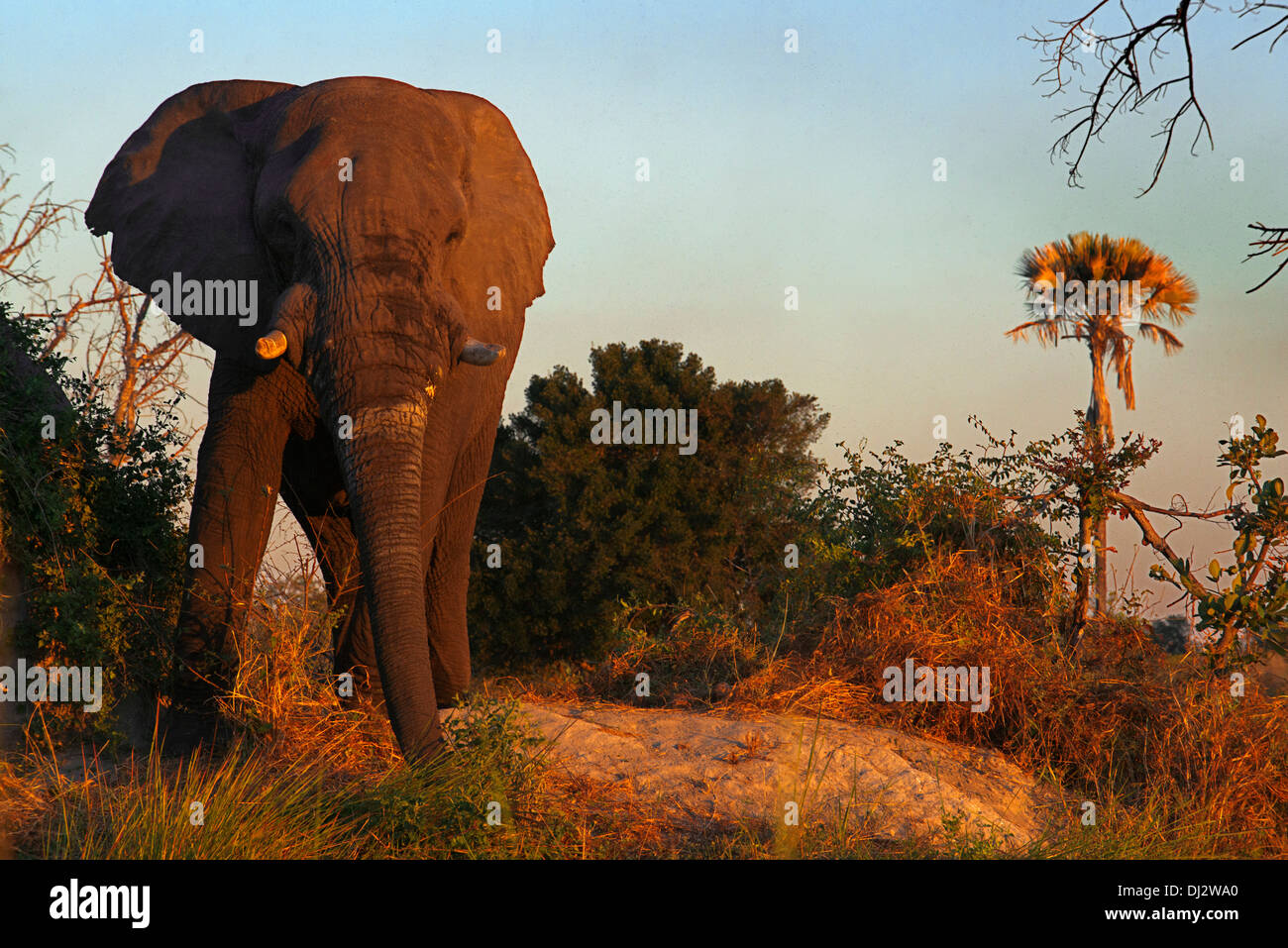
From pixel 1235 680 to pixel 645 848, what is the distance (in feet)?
15.4

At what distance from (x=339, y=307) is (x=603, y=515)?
19106mm

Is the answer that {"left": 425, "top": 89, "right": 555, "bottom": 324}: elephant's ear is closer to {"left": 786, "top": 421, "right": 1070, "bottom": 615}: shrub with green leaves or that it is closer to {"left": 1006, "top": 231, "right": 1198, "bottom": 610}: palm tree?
{"left": 786, "top": 421, "right": 1070, "bottom": 615}: shrub with green leaves

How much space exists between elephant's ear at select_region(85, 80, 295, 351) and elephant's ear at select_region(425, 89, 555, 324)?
1281 mm

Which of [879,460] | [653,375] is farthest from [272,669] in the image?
[653,375]

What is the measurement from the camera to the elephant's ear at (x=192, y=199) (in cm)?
793

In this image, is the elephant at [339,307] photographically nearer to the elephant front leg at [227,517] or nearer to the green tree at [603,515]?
the elephant front leg at [227,517]

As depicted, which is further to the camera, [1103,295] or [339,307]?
[1103,295]

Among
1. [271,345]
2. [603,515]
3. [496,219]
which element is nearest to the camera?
[271,345]

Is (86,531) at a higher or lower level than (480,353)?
lower

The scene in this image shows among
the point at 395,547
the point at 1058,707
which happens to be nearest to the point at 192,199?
the point at 395,547

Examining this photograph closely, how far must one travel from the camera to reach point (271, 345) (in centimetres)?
674

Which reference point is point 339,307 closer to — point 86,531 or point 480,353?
point 480,353

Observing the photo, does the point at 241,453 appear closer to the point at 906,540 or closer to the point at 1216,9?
the point at 906,540

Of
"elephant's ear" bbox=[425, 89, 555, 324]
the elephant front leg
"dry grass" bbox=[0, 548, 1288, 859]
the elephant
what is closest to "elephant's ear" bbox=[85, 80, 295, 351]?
the elephant
